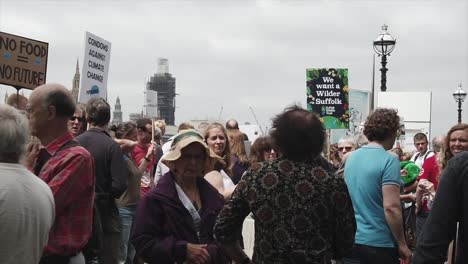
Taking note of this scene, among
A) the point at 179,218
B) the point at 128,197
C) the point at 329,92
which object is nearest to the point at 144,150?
the point at 128,197

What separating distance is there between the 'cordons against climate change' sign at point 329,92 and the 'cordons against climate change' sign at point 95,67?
22.0ft

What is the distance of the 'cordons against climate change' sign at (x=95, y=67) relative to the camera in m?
10.7

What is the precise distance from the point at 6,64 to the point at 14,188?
16.3 ft

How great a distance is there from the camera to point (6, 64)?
8.23m

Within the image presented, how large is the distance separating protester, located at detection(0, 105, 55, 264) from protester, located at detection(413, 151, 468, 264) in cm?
202

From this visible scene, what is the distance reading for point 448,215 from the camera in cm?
388

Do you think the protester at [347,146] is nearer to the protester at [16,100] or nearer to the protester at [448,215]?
the protester at [16,100]

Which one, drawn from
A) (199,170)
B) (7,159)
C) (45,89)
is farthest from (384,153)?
(7,159)

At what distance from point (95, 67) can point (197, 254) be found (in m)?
7.17

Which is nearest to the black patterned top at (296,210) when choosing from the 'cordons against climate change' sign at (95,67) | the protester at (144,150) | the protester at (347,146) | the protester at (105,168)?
the protester at (105,168)

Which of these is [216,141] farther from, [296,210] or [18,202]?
[18,202]

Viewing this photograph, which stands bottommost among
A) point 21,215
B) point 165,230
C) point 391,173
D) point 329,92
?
point 165,230

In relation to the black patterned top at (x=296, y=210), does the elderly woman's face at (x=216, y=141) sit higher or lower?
higher

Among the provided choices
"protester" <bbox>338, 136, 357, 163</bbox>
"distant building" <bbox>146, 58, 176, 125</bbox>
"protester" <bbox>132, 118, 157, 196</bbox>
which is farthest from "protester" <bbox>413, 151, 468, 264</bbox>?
"distant building" <bbox>146, 58, 176, 125</bbox>
